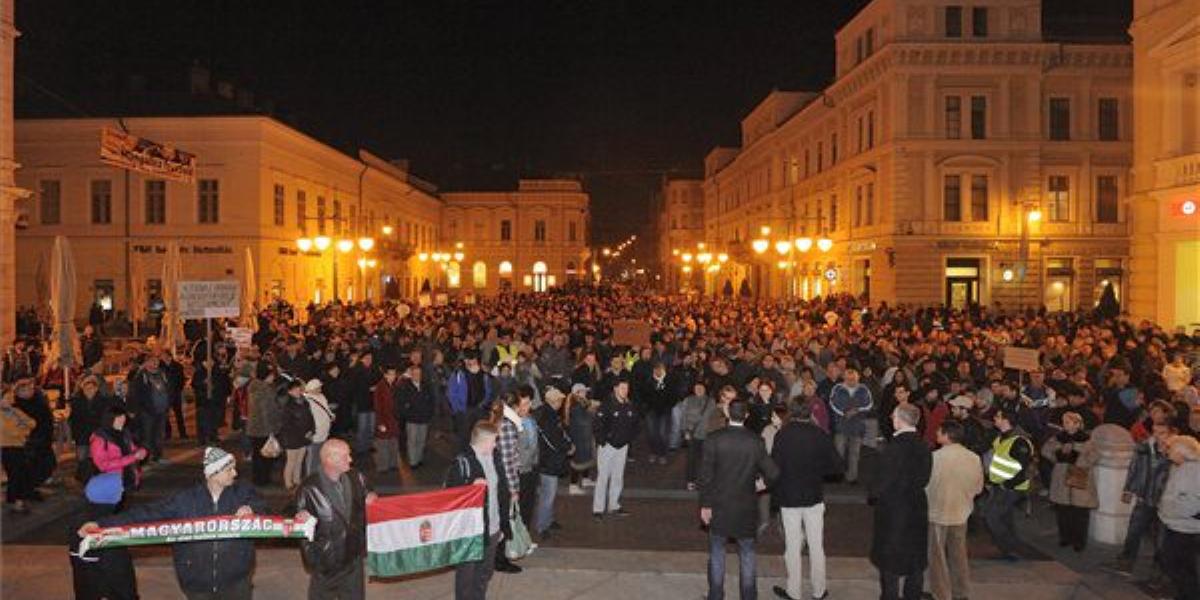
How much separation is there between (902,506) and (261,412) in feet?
29.2

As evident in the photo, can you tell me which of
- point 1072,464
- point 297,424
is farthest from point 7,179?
point 1072,464

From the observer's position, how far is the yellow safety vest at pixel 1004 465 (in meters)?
9.72

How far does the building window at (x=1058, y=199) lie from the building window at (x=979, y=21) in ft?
23.5

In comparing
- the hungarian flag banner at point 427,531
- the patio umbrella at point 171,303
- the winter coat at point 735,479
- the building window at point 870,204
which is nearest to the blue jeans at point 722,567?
the winter coat at point 735,479

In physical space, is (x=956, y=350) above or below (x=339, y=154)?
below

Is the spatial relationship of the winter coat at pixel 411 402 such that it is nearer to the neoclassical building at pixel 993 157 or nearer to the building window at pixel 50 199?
the neoclassical building at pixel 993 157

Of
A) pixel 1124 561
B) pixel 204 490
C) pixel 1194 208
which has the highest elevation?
pixel 1194 208

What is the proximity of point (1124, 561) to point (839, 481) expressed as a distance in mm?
4413

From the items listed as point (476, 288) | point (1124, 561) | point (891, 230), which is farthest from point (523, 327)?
point (476, 288)

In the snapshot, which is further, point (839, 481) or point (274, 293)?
point (274, 293)

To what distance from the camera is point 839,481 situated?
13641 mm

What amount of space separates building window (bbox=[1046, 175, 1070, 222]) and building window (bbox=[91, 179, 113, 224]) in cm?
4186

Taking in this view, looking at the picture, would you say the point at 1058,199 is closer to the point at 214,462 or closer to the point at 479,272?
the point at 214,462

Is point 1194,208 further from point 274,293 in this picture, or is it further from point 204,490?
point 274,293
